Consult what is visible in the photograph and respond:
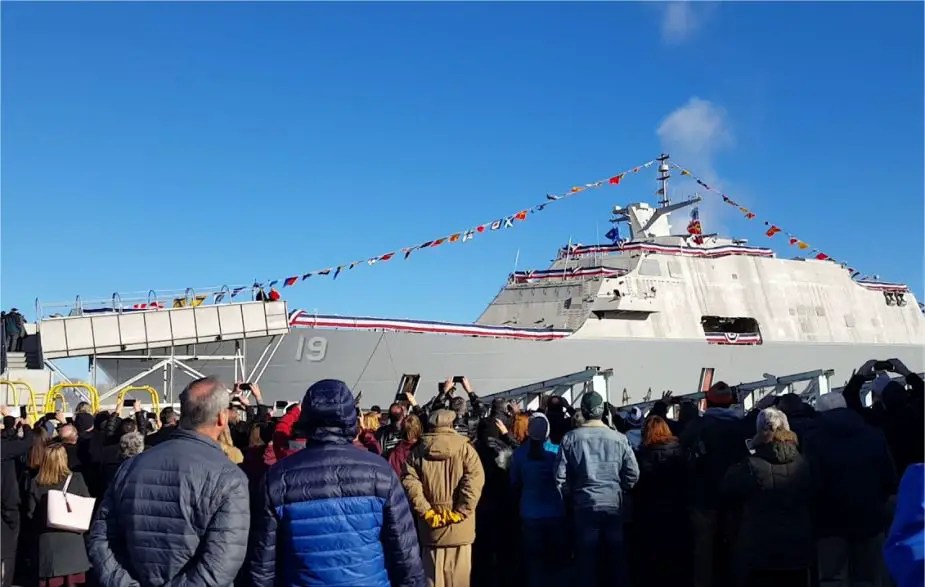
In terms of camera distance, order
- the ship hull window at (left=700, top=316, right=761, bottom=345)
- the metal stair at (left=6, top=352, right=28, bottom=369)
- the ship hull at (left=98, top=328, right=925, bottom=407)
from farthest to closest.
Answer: the ship hull window at (left=700, top=316, right=761, bottom=345)
the ship hull at (left=98, top=328, right=925, bottom=407)
the metal stair at (left=6, top=352, right=28, bottom=369)

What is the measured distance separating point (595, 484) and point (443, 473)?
1.11 metres

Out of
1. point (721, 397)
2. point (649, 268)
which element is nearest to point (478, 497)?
point (721, 397)

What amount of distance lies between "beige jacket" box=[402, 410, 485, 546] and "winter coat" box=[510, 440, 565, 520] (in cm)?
83

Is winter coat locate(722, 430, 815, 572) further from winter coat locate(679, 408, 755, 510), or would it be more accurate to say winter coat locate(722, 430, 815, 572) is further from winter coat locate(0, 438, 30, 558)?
winter coat locate(0, 438, 30, 558)

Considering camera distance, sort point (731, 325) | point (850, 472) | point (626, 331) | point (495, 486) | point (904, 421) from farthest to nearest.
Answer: point (731, 325), point (626, 331), point (495, 486), point (904, 421), point (850, 472)

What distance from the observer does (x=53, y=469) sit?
575cm

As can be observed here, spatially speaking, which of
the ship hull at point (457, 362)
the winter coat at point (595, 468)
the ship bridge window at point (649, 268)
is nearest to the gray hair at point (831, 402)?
the winter coat at point (595, 468)

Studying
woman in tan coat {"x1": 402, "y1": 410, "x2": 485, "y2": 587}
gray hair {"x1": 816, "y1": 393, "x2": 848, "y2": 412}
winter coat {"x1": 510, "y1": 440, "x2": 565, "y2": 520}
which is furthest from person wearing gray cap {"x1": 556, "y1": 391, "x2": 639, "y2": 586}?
gray hair {"x1": 816, "y1": 393, "x2": 848, "y2": 412}

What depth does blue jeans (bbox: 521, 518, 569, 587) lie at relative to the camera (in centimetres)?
583

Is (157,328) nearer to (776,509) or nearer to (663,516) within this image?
(663,516)

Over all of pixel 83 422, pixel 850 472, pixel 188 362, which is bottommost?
pixel 850 472

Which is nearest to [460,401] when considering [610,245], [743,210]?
[610,245]

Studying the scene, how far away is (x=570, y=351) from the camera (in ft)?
80.6

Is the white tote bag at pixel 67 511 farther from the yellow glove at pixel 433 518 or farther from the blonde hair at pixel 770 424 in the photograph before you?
the blonde hair at pixel 770 424
